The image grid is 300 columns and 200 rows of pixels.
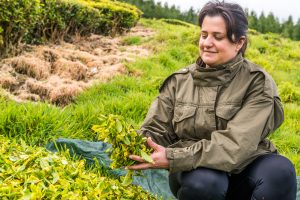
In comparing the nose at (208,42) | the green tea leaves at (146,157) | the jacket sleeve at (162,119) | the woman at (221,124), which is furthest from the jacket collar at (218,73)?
the green tea leaves at (146,157)

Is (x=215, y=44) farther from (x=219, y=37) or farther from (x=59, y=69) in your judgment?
(x=59, y=69)

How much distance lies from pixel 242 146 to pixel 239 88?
403mm

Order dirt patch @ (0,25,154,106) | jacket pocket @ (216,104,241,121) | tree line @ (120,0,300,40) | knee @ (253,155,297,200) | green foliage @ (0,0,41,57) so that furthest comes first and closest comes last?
tree line @ (120,0,300,40)
green foliage @ (0,0,41,57)
dirt patch @ (0,25,154,106)
jacket pocket @ (216,104,241,121)
knee @ (253,155,297,200)

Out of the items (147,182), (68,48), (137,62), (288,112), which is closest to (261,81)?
(147,182)

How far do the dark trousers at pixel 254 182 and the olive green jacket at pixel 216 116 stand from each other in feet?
0.17

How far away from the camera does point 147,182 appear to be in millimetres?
3807

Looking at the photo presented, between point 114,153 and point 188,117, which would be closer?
point 114,153

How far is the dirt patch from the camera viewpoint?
5488mm

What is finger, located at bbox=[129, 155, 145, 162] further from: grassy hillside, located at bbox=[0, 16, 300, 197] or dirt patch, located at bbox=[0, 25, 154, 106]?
dirt patch, located at bbox=[0, 25, 154, 106]

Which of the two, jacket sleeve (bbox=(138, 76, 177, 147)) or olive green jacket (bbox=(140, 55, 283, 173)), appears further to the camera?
jacket sleeve (bbox=(138, 76, 177, 147))

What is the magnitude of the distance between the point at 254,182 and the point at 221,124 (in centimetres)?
40

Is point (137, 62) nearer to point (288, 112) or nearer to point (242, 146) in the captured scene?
point (288, 112)

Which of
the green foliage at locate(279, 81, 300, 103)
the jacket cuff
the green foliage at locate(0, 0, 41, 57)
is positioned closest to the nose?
the jacket cuff

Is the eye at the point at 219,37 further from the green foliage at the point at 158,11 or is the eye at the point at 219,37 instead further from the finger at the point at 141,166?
the green foliage at the point at 158,11
